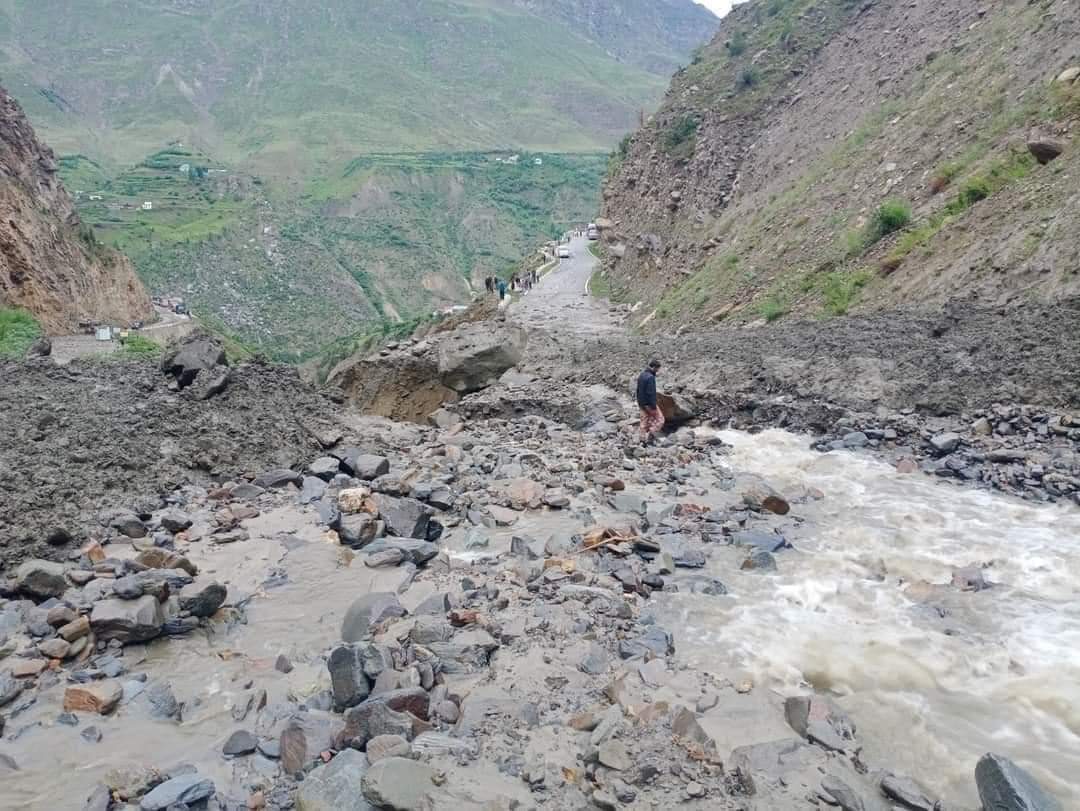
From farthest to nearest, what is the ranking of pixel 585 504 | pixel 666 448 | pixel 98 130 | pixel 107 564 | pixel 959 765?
pixel 98 130 → pixel 666 448 → pixel 585 504 → pixel 107 564 → pixel 959 765

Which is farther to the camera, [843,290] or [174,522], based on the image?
[843,290]

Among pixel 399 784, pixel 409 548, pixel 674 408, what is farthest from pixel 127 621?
pixel 674 408

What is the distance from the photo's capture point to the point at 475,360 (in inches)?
655

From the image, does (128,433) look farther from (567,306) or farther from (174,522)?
(567,306)

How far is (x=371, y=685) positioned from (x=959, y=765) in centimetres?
382

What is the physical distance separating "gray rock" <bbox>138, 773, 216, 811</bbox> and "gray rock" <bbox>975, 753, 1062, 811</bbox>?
4.43 meters

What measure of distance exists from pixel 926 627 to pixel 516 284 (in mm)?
35232

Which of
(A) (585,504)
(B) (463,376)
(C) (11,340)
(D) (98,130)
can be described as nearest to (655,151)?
(B) (463,376)

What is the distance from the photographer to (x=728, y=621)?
6.55 metres

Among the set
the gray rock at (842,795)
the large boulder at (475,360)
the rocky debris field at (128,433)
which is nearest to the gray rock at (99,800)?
the rocky debris field at (128,433)

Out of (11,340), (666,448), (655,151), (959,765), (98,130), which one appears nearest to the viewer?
(959,765)

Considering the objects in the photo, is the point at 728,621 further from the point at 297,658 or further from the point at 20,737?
the point at 20,737

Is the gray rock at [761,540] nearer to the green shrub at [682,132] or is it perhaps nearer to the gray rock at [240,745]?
the gray rock at [240,745]

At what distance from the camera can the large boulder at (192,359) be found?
12000 millimetres
